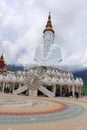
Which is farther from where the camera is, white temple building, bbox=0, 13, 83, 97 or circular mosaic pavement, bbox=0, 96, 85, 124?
white temple building, bbox=0, 13, 83, 97

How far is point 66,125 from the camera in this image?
10461 millimetres

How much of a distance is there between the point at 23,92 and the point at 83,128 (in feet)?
84.8

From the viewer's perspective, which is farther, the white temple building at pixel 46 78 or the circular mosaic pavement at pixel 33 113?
the white temple building at pixel 46 78

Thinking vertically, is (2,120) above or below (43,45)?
below

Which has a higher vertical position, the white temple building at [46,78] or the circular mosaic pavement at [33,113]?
the white temple building at [46,78]

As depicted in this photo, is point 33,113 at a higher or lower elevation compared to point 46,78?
lower

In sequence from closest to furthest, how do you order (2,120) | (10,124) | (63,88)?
(10,124) → (2,120) → (63,88)

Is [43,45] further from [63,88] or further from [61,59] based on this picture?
[63,88]

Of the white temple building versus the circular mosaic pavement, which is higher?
the white temple building

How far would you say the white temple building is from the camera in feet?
108

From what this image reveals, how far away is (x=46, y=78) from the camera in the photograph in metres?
34.2

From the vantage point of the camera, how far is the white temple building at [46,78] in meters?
32.9

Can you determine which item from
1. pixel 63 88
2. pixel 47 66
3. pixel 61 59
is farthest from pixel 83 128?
pixel 61 59

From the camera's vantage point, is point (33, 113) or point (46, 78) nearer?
point (33, 113)
